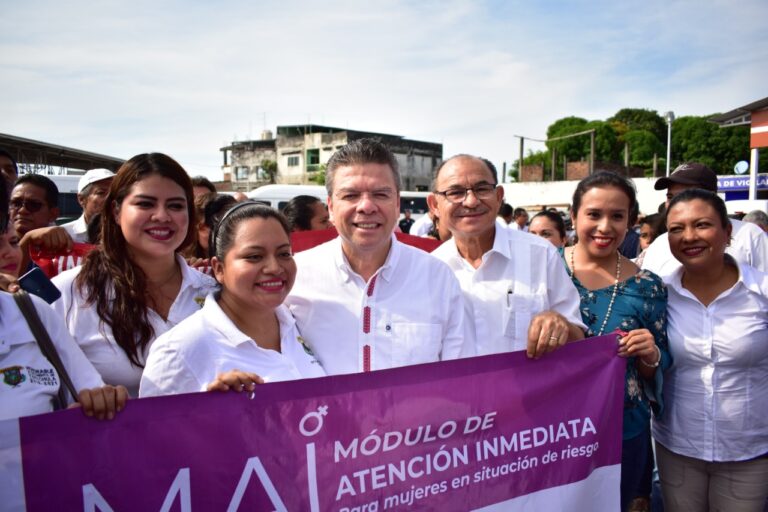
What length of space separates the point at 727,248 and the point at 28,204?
558cm

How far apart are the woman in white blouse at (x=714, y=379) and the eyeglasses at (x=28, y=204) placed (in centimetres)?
459

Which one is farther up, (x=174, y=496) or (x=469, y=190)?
(x=469, y=190)

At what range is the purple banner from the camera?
5.68 ft

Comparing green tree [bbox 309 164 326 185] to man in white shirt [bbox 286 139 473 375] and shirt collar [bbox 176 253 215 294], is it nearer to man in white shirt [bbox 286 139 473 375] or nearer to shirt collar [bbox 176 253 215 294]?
shirt collar [bbox 176 253 215 294]

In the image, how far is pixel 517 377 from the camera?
7.57ft

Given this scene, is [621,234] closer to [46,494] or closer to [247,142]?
[46,494]

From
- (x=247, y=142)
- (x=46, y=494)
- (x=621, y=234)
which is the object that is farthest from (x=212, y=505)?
(x=247, y=142)

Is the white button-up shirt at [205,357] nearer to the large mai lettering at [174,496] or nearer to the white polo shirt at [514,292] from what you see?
the large mai lettering at [174,496]

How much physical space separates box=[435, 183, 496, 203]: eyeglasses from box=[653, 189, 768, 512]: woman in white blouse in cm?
110

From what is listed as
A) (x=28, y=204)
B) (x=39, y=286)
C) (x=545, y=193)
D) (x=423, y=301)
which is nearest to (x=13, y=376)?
(x=39, y=286)

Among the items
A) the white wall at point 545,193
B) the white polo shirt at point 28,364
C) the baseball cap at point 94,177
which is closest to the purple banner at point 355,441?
the white polo shirt at point 28,364

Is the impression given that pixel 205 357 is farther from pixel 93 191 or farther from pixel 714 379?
pixel 93 191

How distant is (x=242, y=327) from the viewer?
2176 millimetres

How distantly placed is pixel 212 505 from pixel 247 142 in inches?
2153
